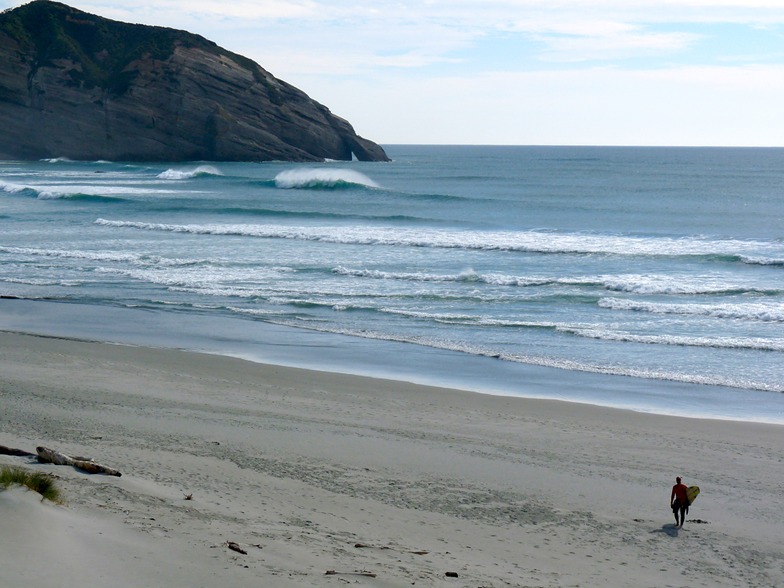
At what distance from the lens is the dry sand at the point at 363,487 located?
6207mm

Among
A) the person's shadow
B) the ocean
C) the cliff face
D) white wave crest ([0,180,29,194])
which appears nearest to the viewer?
the person's shadow

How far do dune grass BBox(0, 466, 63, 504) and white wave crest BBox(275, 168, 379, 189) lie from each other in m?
61.1

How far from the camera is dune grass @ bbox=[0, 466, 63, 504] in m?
6.57

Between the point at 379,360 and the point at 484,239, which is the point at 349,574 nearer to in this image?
the point at 379,360

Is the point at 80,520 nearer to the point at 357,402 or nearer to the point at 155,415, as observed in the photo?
the point at 155,415

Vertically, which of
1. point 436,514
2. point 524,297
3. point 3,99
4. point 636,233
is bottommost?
point 436,514

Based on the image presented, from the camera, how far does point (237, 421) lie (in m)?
10.9

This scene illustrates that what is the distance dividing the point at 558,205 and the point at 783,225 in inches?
540

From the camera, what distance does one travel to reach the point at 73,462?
7840mm

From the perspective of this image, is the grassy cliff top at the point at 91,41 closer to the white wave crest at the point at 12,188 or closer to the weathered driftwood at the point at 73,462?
the white wave crest at the point at 12,188

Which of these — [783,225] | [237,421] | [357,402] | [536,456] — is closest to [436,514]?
[536,456]

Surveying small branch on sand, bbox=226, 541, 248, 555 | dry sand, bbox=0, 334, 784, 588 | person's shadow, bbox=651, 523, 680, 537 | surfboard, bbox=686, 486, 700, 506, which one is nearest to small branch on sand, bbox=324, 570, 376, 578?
dry sand, bbox=0, 334, 784, 588

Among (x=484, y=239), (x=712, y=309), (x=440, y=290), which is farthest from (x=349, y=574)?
(x=484, y=239)

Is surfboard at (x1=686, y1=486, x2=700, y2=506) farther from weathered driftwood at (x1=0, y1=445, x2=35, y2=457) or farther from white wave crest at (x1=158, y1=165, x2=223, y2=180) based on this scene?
white wave crest at (x1=158, y1=165, x2=223, y2=180)
